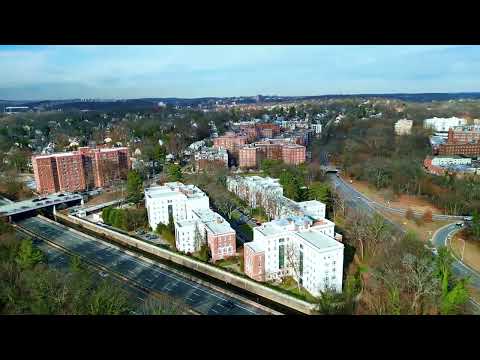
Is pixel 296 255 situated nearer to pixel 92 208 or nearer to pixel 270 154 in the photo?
pixel 92 208

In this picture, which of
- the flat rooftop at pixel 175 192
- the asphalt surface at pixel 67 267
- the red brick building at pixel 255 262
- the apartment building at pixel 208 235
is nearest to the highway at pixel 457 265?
the red brick building at pixel 255 262

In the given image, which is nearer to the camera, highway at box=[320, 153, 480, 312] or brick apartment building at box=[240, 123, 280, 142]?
highway at box=[320, 153, 480, 312]

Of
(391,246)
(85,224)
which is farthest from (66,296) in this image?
(85,224)

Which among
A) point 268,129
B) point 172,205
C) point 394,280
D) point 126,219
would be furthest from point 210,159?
point 394,280

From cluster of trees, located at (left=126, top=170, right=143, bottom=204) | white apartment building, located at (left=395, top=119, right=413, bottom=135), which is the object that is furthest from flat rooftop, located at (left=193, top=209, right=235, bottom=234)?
white apartment building, located at (left=395, top=119, right=413, bottom=135)

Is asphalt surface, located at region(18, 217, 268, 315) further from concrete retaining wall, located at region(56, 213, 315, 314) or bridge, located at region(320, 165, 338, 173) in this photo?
bridge, located at region(320, 165, 338, 173)

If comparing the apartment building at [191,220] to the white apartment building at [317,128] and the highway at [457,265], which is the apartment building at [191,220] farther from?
the white apartment building at [317,128]
